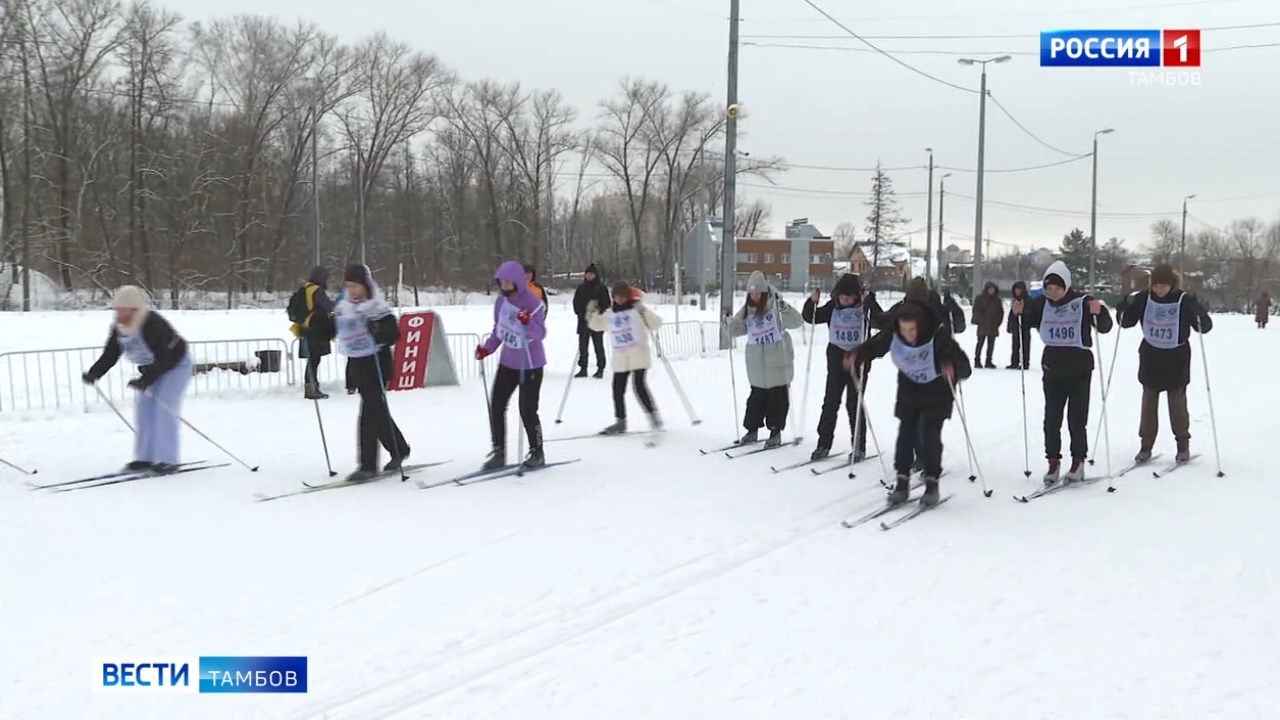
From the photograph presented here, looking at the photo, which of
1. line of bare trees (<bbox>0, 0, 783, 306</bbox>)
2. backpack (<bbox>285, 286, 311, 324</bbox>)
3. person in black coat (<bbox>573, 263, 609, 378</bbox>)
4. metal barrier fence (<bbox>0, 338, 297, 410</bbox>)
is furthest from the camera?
line of bare trees (<bbox>0, 0, 783, 306</bbox>)

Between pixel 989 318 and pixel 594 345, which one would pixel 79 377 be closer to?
pixel 594 345

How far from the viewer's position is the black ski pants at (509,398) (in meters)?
7.73

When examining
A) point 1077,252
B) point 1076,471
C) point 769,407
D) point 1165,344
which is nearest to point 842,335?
point 769,407

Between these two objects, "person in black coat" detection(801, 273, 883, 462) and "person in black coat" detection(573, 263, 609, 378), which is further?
"person in black coat" detection(573, 263, 609, 378)

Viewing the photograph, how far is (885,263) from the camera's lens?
87.7 metres

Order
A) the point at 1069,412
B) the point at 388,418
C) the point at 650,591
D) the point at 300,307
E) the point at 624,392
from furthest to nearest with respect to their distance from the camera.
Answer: the point at 300,307
the point at 624,392
the point at 388,418
the point at 1069,412
the point at 650,591

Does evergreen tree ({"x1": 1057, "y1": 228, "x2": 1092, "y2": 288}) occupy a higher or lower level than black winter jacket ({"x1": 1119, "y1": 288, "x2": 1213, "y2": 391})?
higher

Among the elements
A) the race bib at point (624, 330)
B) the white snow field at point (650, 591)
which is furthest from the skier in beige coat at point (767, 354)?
the race bib at point (624, 330)

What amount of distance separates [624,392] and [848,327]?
279cm

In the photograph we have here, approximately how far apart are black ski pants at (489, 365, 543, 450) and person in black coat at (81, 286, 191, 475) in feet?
8.84

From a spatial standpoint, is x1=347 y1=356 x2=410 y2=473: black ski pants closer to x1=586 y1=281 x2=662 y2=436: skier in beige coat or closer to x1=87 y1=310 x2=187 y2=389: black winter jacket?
x1=87 y1=310 x2=187 y2=389: black winter jacket

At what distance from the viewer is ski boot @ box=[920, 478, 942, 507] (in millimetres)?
6457

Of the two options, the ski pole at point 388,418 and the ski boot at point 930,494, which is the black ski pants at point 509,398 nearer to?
the ski pole at point 388,418

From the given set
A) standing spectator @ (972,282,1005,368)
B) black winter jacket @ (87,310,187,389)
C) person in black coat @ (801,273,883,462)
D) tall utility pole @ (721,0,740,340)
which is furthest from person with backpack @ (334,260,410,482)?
standing spectator @ (972,282,1005,368)
